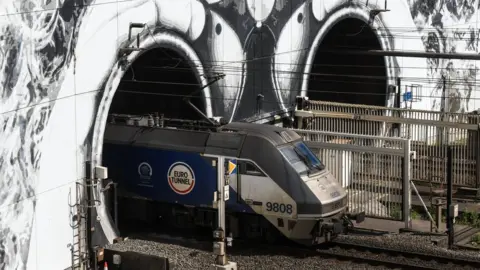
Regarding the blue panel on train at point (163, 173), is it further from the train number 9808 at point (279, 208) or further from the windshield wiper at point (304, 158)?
the windshield wiper at point (304, 158)

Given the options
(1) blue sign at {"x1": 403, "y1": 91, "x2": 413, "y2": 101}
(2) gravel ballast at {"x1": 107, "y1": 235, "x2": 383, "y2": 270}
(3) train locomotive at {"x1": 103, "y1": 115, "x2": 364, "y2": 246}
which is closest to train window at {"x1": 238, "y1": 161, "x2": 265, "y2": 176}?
(3) train locomotive at {"x1": 103, "y1": 115, "x2": 364, "y2": 246}

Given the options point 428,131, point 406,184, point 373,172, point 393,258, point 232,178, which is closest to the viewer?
point 393,258

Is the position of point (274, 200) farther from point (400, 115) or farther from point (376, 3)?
point (376, 3)

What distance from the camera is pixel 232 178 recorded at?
24.3m

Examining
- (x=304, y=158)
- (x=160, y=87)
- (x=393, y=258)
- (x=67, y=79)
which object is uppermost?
(x=67, y=79)

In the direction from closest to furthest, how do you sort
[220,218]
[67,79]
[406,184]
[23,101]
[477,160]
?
1. [220,218]
2. [23,101]
3. [67,79]
4. [406,184]
5. [477,160]

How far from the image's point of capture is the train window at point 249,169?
24.0m

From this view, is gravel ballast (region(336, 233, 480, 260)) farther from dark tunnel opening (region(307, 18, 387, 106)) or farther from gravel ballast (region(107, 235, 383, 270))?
dark tunnel opening (region(307, 18, 387, 106))

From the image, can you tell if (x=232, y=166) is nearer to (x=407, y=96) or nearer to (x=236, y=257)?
(x=236, y=257)

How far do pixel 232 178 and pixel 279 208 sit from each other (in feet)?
4.35

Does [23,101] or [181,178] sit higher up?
[23,101]

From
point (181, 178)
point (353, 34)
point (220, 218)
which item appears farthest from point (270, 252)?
point (353, 34)

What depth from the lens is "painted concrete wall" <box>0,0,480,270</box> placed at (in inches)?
842

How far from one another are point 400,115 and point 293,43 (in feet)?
12.8
